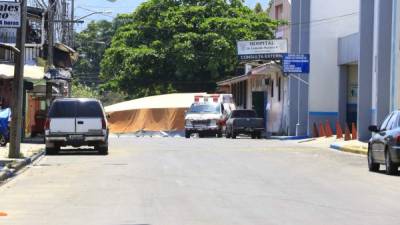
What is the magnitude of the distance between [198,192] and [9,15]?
27.1 ft

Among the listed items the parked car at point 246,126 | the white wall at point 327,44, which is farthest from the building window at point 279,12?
the parked car at point 246,126

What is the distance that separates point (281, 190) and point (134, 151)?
14113 millimetres

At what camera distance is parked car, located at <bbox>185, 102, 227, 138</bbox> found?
49656 millimetres

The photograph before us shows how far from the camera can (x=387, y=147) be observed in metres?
20.4

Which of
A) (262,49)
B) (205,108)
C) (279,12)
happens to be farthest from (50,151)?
(279,12)

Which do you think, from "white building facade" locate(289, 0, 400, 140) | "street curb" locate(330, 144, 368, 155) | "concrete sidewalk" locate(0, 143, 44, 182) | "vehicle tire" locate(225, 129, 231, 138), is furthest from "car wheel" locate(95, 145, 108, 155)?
"vehicle tire" locate(225, 129, 231, 138)

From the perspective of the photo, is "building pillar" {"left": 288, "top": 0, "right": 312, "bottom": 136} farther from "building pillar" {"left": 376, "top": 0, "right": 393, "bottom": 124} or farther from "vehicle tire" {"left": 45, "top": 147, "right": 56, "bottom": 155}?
"vehicle tire" {"left": 45, "top": 147, "right": 56, "bottom": 155}

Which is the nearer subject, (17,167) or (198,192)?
(198,192)

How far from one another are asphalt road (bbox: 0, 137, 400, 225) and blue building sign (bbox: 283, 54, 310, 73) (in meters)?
20.8

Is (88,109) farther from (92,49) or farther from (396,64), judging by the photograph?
(92,49)

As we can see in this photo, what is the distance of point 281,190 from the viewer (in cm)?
1596

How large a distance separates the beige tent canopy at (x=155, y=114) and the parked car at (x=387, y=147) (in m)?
35.0

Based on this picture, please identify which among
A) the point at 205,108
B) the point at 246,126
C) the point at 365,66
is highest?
the point at 365,66

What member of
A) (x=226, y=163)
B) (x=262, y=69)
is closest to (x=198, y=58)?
(x=262, y=69)
